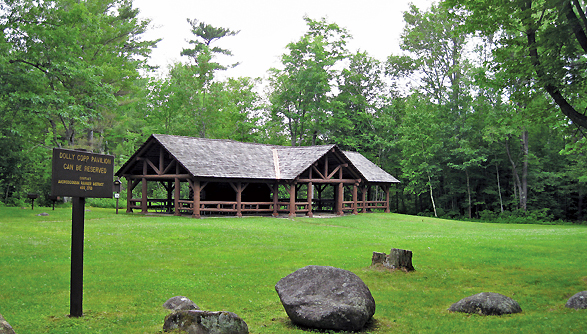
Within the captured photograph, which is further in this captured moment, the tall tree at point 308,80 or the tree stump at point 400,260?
the tall tree at point 308,80

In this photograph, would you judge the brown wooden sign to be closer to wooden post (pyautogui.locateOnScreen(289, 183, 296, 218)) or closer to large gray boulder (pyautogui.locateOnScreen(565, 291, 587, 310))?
large gray boulder (pyautogui.locateOnScreen(565, 291, 587, 310))

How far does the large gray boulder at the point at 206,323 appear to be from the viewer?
6.76m

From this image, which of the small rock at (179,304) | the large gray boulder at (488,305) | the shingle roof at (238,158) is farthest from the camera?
the shingle roof at (238,158)

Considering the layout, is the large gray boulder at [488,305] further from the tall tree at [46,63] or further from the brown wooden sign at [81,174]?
the tall tree at [46,63]

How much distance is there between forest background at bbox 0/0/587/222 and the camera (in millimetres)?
27938

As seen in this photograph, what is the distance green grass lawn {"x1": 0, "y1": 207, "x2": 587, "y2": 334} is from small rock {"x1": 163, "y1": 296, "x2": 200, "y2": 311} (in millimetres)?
161

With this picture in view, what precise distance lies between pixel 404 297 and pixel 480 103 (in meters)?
37.2

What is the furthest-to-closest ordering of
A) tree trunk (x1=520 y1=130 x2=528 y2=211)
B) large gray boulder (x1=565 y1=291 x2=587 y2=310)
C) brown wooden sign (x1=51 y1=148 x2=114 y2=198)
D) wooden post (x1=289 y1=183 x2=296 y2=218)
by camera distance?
tree trunk (x1=520 y1=130 x2=528 y2=211) < wooden post (x1=289 y1=183 x2=296 y2=218) < large gray boulder (x1=565 y1=291 x2=587 y2=310) < brown wooden sign (x1=51 y1=148 x2=114 y2=198)

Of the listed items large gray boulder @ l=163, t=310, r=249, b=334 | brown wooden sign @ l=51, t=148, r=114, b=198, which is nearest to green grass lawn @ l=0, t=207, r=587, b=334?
large gray boulder @ l=163, t=310, r=249, b=334

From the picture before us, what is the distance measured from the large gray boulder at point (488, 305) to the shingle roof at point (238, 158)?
20.5 m

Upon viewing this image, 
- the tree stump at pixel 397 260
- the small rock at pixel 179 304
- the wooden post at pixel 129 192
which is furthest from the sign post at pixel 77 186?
the wooden post at pixel 129 192

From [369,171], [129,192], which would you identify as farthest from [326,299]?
[369,171]

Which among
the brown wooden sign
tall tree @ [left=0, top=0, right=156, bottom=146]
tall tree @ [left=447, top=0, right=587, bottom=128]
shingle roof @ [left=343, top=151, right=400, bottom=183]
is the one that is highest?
tall tree @ [left=0, top=0, right=156, bottom=146]

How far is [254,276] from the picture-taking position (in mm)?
11766
